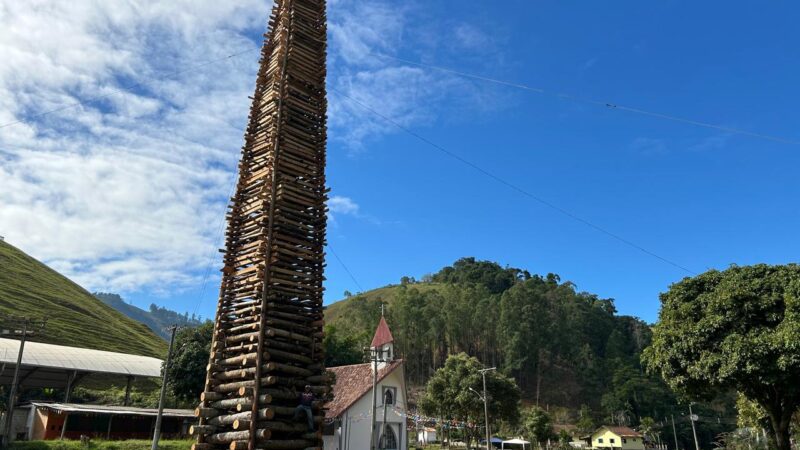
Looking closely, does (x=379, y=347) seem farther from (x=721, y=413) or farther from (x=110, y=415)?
(x=721, y=413)

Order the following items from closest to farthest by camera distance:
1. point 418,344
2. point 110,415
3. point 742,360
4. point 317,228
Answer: point 317,228, point 742,360, point 110,415, point 418,344

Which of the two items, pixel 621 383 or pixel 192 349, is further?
pixel 621 383

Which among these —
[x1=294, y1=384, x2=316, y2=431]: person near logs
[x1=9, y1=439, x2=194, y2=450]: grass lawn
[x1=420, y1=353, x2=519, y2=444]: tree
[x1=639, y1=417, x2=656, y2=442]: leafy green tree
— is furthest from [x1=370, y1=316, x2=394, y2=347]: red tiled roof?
[x1=639, y1=417, x2=656, y2=442]: leafy green tree

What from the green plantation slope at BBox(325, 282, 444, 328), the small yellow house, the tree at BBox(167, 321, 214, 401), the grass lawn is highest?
the green plantation slope at BBox(325, 282, 444, 328)

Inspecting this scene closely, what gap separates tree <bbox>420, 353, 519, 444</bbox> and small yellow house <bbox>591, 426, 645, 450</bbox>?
99.5 feet

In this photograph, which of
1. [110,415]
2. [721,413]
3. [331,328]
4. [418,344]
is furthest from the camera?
[418,344]

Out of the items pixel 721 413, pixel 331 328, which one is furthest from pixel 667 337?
pixel 721 413

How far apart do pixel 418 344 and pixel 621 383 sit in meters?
33.7

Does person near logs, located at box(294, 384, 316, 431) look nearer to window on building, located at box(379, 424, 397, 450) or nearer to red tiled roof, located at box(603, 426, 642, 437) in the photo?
window on building, located at box(379, 424, 397, 450)

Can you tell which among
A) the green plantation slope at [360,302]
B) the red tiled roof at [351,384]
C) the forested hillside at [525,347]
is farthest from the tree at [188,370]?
the green plantation slope at [360,302]

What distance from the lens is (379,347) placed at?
36.7 meters

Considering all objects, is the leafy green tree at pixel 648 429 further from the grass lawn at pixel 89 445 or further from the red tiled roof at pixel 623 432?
the grass lawn at pixel 89 445

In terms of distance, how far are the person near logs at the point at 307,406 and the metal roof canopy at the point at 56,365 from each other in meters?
35.5

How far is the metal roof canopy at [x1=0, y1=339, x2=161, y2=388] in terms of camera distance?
125ft
